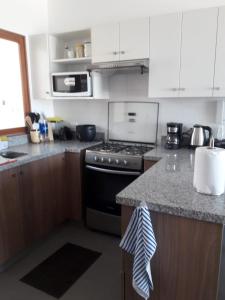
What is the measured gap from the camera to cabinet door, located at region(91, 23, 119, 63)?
2.42 m

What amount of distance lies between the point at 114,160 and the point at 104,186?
32 centimetres

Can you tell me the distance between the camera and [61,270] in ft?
6.86

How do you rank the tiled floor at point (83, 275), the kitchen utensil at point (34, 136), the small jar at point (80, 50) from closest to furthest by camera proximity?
the tiled floor at point (83, 275) → the small jar at point (80, 50) → the kitchen utensil at point (34, 136)

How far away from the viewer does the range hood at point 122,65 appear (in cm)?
230

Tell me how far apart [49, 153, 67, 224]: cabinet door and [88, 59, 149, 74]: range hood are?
3.26ft

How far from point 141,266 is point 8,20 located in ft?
9.17

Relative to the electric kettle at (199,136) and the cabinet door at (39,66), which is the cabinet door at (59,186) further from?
the electric kettle at (199,136)

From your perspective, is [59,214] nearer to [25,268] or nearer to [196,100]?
[25,268]

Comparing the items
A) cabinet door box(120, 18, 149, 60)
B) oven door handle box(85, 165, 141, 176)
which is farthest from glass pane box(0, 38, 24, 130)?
cabinet door box(120, 18, 149, 60)

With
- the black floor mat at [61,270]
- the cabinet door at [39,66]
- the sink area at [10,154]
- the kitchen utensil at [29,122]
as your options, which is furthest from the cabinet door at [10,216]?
the cabinet door at [39,66]

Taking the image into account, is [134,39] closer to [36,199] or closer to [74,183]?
[74,183]

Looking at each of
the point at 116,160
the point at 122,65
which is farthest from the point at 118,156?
the point at 122,65

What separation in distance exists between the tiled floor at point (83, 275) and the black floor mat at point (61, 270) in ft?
0.15

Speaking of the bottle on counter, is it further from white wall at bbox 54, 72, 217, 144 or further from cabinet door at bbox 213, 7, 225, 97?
cabinet door at bbox 213, 7, 225, 97
